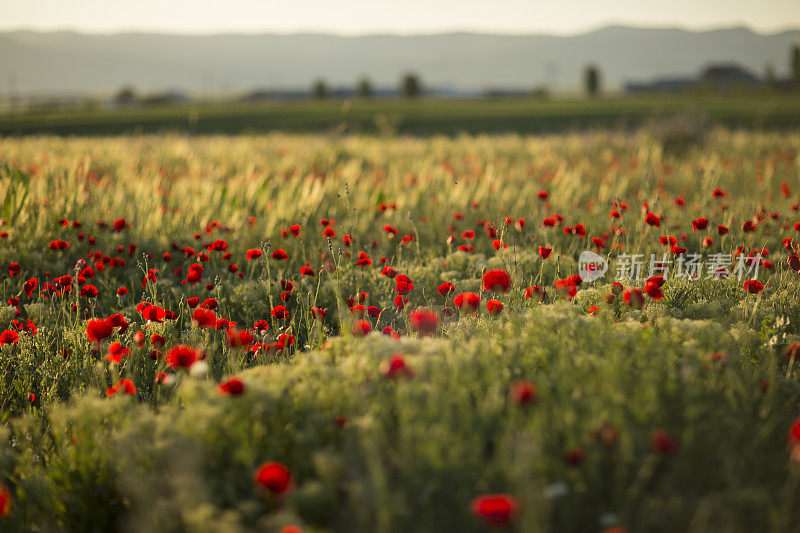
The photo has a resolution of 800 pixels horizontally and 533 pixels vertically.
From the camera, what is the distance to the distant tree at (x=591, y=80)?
208ft

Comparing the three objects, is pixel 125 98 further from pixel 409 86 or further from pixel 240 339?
pixel 240 339

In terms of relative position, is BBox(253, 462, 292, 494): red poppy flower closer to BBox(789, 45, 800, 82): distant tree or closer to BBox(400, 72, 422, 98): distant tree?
BBox(789, 45, 800, 82): distant tree

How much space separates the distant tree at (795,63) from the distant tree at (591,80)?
61.4 feet

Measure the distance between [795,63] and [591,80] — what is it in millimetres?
20293

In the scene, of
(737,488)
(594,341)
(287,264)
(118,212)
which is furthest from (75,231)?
(737,488)

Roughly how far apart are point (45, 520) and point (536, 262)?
344 centimetres

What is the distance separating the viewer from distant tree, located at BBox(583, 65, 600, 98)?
208 ft

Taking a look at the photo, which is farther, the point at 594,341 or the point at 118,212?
the point at 118,212

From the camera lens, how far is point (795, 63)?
4888 centimetres

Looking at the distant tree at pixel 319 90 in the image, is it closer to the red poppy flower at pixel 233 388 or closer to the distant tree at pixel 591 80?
the distant tree at pixel 591 80

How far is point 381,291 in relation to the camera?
156 inches

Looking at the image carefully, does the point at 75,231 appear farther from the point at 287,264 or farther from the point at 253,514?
the point at 253,514

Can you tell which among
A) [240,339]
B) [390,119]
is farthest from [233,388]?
[390,119]

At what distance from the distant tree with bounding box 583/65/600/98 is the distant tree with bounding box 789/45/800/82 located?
18.7 m
